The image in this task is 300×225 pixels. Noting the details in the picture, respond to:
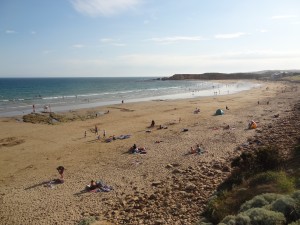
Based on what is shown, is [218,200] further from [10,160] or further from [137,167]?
[10,160]

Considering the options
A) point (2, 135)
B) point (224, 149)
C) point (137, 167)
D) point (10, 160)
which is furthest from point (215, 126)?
point (2, 135)

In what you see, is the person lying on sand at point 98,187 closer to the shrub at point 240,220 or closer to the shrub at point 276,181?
the shrub at point 276,181

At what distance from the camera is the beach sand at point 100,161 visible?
41.4 ft

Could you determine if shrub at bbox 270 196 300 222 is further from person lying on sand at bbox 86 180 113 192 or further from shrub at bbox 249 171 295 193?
person lying on sand at bbox 86 180 113 192

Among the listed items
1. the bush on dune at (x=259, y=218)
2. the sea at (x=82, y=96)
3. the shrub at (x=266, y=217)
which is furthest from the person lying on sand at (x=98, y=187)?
the sea at (x=82, y=96)

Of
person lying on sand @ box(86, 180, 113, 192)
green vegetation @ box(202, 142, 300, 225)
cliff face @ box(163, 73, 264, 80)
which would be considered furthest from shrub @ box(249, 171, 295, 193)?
cliff face @ box(163, 73, 264, 80)

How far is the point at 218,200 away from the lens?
34.1 ft

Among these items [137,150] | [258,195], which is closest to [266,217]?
[258,195]

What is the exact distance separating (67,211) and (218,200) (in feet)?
19.8

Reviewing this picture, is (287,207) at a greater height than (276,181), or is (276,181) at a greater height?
(287,207)

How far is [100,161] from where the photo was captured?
1880 cm

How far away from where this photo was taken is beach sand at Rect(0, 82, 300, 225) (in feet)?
41.4

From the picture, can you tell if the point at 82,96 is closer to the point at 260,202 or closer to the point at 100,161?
the point at 100,161

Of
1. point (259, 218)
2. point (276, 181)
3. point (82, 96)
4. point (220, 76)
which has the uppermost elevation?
point (220, 76)
